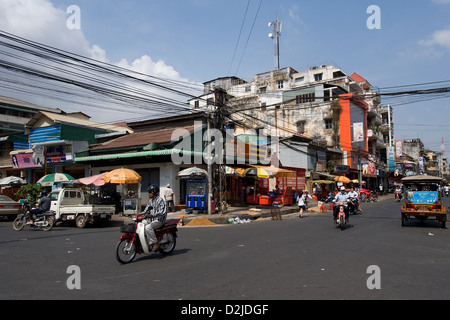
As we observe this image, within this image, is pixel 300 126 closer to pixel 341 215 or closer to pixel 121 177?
pixel 121 177

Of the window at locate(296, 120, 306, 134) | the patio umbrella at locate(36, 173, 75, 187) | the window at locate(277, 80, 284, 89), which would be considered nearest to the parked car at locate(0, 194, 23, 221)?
the patio umbrella at locate(36, 173, 75, 187)

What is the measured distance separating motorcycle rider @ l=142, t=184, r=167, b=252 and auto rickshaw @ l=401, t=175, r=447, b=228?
10812 millimetres

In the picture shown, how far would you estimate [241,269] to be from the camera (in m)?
6.72

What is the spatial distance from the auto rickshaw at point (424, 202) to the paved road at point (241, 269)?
2.63 m

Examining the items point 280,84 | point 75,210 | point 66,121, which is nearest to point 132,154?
point 75,210

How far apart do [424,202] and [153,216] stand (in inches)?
462

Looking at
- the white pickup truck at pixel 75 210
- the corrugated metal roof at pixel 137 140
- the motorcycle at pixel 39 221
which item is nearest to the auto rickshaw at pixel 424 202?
the white pickup truck at pixel 75 210

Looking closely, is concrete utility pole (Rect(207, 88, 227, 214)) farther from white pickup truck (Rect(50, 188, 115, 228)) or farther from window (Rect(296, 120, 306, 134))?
window (Rect(296, 120, 306, 134))

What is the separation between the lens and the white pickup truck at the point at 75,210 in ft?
50.3

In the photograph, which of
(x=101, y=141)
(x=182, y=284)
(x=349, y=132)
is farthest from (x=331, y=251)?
(x=349, y=132)

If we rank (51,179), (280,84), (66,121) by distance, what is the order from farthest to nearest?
(280,84)
(66,121)
(51,179)
